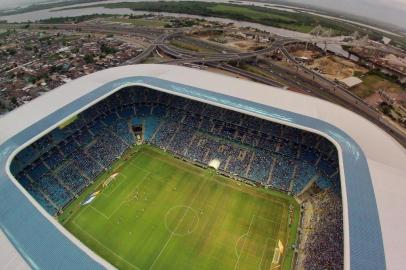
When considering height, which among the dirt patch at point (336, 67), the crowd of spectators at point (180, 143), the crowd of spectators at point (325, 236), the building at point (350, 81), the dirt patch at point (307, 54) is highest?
the dirt patch at point (307, 54)

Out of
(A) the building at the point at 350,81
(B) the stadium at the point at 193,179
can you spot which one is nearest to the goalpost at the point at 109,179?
(B) the stadium at the point at 193,179

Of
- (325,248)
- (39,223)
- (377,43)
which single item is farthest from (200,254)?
(377,43)

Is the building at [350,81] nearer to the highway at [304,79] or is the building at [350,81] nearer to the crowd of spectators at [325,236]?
the highway at [304,79]

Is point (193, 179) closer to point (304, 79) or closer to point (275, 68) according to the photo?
point (304, 79)

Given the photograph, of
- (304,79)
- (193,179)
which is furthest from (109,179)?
(304,79)

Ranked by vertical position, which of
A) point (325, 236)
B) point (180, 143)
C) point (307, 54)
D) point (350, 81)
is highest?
point (307, 54)
